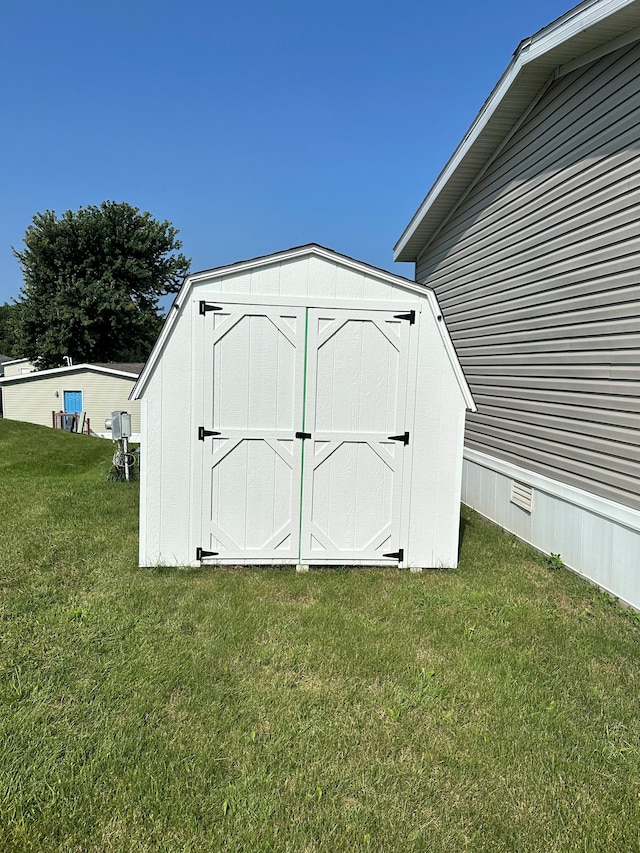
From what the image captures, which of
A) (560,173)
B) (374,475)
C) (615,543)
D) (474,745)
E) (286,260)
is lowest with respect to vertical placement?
(474,745)

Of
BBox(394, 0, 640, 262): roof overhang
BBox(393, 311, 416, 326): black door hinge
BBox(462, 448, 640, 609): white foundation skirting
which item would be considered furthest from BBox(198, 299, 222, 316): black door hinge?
BBox(394, 0, 640, 262): roof overhang

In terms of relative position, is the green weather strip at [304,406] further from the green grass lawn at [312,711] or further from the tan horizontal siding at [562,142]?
the tan horizontal siding at [562,142]

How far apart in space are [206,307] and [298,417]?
1.29 meters

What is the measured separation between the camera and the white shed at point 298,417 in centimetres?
484

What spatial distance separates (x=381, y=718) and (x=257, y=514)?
2419 millimetres

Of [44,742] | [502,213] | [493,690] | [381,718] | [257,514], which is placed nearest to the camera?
[44,742]

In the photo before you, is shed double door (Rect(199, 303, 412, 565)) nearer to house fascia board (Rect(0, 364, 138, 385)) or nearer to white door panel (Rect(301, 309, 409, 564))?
white door panel (Rect(301, 309, 409, 564))

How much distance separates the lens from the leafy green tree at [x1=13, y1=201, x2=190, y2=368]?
3030 centimetres

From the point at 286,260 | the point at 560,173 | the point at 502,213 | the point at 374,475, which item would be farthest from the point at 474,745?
the point at 502,213

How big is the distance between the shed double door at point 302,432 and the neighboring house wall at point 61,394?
21078mm

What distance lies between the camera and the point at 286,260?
15.9ft

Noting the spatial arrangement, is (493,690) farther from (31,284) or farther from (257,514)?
(31,284)

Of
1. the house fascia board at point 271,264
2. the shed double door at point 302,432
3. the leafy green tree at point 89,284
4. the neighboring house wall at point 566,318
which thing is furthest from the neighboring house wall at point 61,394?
the shed double door at point 302,432

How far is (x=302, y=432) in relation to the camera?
494cm
